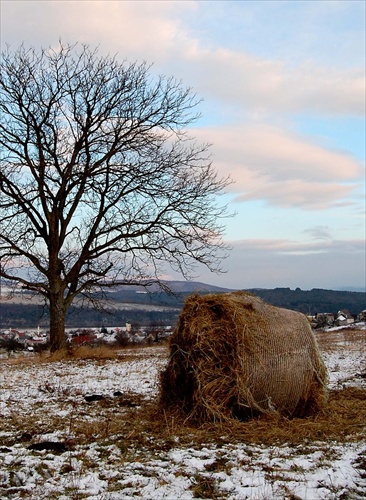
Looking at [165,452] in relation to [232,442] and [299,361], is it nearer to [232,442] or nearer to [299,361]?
[232,442]

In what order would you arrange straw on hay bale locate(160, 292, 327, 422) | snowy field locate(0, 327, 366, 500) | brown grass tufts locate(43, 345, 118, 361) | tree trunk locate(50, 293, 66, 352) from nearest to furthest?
1. snowy field locate(0, 327, 366, 500)
2. straw on hay bale locate(160, 292, 327, 422)
3. brown grass tufts locate(43, 345, 118, 361)
4. tree trunk locate(50, 293, 66, 352)

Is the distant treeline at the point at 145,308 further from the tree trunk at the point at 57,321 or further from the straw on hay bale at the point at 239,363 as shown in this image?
the straw on hay bale at the point at 239,363

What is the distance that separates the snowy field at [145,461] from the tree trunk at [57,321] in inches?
368

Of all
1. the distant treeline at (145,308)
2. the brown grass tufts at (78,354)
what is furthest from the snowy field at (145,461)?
the distant treeline at (145,308)

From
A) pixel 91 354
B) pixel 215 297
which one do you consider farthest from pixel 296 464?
pixel 91 354

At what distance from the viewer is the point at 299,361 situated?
6754mm

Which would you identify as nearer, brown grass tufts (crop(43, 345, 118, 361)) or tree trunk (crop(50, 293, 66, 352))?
brown grass tufts (crop(43, 345, 118, 361))

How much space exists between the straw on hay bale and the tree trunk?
10.6 meters

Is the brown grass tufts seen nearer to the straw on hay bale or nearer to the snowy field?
the snowy field

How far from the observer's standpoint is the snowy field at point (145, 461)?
13.0ft

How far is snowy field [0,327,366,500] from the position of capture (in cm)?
396

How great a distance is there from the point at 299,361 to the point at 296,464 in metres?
2.31

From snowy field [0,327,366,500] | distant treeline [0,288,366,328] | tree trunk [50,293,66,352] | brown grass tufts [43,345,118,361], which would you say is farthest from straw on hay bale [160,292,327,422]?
distant treeline [0,288,366,328]

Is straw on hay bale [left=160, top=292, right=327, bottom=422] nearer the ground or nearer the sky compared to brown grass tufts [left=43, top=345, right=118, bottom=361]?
nearer the sky
